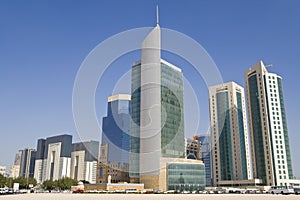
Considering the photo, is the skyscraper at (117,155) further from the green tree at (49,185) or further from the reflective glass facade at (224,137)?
the reflective glass facade at (224,137)

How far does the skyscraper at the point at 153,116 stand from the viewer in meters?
74.1

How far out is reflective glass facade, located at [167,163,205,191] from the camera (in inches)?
2933

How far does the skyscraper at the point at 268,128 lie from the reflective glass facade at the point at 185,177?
23175mm

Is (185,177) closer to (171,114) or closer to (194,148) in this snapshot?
(171,114)

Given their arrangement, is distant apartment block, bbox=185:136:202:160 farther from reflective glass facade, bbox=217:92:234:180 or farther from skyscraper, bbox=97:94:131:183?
skyscraper, bbox=97:94:131:183

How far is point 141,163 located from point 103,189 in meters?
11.4

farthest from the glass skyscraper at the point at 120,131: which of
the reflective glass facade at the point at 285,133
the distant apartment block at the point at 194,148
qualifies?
the reflective glass facade at the point at 285,133

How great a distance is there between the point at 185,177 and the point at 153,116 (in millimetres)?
17569

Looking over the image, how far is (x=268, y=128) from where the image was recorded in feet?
301

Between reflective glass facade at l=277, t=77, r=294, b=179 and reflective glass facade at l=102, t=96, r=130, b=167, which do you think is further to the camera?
reflective glass facade at l=277, t=77, r=294, b=179

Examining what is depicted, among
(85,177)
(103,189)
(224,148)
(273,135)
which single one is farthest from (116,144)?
(85,177)

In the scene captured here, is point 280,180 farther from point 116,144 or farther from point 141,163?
point 116,144

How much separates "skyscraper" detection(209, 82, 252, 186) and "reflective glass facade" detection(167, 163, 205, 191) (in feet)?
104

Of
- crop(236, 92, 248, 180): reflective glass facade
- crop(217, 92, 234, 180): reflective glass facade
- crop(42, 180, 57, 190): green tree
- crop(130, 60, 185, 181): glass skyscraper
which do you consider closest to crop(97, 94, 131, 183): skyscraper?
crop(130, 60, 185, 181): glass skyscraper
